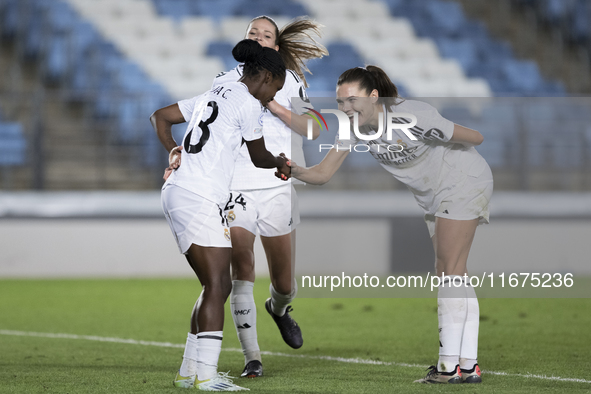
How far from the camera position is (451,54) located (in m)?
12.7

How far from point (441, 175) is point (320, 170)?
589 mm

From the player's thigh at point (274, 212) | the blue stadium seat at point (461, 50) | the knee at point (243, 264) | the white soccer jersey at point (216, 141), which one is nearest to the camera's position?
the white soccer jersey at point (216, 141)

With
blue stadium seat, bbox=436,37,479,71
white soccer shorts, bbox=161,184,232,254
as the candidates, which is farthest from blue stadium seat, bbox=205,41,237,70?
white soccer shorts, bbox=161,184,232,254

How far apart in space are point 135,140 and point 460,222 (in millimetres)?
6688

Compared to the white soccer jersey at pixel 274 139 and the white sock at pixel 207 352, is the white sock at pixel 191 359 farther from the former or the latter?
the white soccer jersey at pixel 274 139

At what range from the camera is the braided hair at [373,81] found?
151 inches

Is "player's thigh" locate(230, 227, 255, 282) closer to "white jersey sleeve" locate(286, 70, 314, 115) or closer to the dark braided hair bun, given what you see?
"white jersey sleeve" locate(286, 70, 314, 115)

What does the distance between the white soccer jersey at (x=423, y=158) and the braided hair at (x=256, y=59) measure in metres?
0.50

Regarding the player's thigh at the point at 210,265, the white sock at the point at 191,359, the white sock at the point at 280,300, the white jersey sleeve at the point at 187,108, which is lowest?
the white sock at the point at 191,359

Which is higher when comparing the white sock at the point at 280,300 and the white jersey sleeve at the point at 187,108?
the white jersey sleeve at the point at 187,108

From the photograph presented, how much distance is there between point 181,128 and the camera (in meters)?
10.3

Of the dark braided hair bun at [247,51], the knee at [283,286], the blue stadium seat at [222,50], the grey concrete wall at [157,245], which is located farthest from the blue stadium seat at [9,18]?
the dark braided hair bun at [247,51]

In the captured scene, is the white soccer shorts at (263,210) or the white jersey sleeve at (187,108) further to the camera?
the white soccer shorts at (263,210)

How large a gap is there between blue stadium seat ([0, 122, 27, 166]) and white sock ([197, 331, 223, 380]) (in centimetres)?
699
